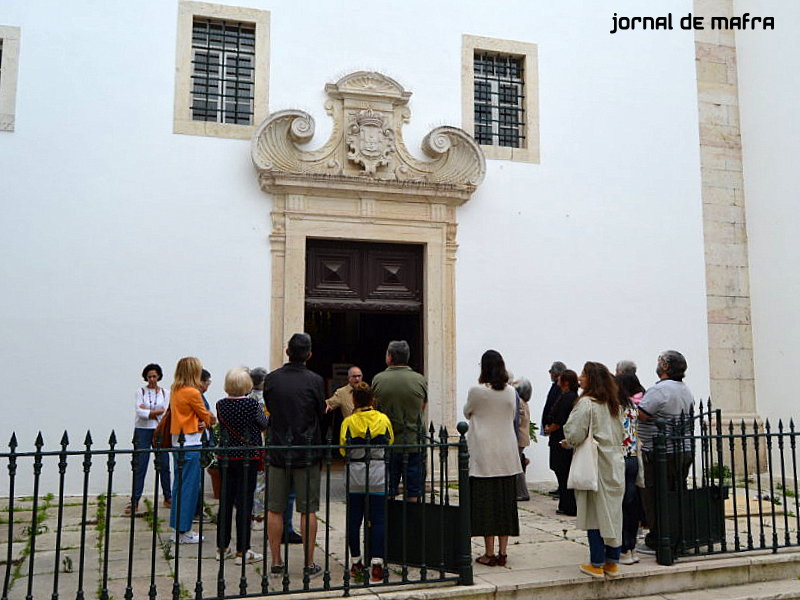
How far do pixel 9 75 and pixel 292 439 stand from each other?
5.44 meters

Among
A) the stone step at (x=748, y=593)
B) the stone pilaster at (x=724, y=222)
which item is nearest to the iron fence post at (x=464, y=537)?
the stone step at (x=748, y=593)

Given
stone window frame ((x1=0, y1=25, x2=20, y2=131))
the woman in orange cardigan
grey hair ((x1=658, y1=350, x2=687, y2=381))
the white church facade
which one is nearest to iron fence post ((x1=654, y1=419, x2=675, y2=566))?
grey hair ((x1=658, y1=350, x2=687, y2=381))

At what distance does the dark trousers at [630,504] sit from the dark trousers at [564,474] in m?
1.58

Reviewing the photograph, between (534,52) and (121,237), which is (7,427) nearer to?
(121,237)

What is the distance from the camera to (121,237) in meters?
7.72

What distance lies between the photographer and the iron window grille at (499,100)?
9.26 metres

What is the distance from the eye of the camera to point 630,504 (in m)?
5.21

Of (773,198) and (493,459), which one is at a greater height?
(773,198)

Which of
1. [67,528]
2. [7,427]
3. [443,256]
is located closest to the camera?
[67,528]

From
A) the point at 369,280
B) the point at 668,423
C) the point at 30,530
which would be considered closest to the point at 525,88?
the point at 369,280

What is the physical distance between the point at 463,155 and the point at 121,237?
12.7ft

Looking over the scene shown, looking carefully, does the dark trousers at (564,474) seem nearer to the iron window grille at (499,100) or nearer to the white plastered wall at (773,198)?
the white plastered wall at (773,198)

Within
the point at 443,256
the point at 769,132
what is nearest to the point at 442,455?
the point at 443,256

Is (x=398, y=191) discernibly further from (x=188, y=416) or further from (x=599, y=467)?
(x=599, y=467)
